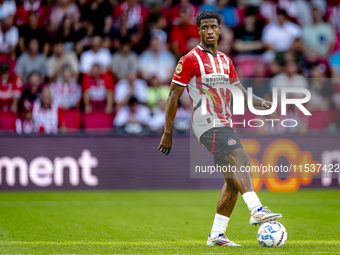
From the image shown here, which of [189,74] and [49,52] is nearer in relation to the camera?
[189,74]

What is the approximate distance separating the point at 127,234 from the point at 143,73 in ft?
24.4

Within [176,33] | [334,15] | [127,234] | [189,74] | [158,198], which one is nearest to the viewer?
[189,74]

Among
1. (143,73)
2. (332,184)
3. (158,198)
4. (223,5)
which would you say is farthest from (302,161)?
(223,5)

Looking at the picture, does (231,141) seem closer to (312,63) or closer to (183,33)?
(312,63)

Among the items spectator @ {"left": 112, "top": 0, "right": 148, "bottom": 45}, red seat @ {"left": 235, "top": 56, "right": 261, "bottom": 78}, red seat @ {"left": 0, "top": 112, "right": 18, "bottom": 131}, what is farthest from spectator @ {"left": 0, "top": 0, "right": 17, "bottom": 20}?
red seat @ {"left": 235, "top": 56, "right": 261, "bottom": 78}

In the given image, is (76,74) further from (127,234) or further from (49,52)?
(127,234)

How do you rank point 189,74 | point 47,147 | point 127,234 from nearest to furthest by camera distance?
1. point 189,74
2. point 127,234
3. point 47,147

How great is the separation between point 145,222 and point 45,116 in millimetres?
5368

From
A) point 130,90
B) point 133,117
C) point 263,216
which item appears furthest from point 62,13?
point 263,216

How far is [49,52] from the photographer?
14609 millimetres

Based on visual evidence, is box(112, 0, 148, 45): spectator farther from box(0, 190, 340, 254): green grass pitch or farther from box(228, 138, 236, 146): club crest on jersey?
Answer: box(228, 138, 236, 146): club crest on jersey

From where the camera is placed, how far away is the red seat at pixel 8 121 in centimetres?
1270

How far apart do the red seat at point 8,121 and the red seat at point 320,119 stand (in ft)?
22.7

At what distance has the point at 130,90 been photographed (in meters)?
13.4
